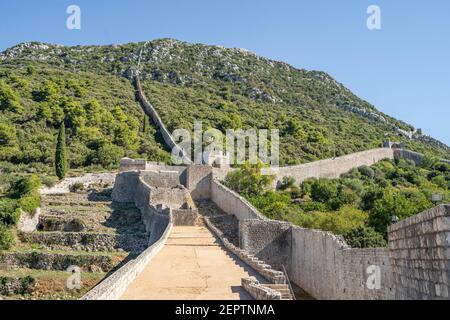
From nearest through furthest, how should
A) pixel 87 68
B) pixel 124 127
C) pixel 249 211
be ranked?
1. pixel 249 211
2. pixel 124 127
3. pixel 87 68

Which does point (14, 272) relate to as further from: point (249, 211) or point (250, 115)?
point (250, 115)

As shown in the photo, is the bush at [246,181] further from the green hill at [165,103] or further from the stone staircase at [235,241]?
the green hill at [165,103]

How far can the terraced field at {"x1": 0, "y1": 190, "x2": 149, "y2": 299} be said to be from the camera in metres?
23.6

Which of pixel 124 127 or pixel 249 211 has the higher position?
pixel 124 127

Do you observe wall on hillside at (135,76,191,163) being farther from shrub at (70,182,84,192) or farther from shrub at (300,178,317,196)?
shrub at (70,182,84,192)

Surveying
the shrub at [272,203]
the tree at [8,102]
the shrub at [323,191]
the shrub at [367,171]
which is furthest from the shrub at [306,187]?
the tree at [8,102]

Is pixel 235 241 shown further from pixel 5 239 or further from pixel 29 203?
pixel 29 203

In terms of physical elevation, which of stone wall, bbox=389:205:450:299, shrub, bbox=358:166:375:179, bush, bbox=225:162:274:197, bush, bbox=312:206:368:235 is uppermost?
shrub, bbox=358:166:375:179

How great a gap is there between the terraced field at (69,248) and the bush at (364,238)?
10.7m

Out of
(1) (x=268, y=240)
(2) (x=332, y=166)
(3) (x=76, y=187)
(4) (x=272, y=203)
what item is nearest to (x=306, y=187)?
(4) (x=272, y=203)

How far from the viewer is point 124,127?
195 feet

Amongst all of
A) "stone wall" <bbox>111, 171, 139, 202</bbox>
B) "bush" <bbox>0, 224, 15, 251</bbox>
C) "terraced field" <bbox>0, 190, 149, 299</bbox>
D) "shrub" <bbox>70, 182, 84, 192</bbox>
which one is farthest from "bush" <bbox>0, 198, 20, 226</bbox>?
"shrub" <bbox>70, 182, 84, 192</bbox>
